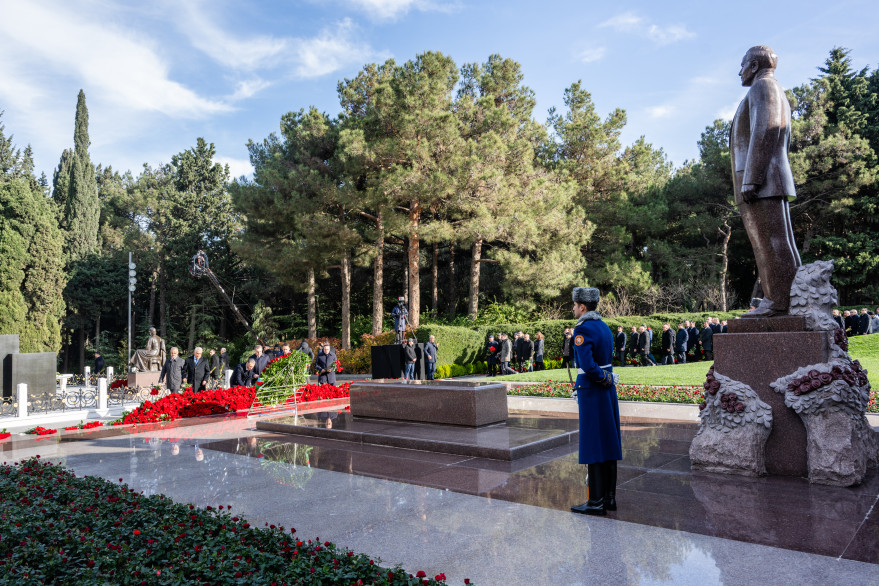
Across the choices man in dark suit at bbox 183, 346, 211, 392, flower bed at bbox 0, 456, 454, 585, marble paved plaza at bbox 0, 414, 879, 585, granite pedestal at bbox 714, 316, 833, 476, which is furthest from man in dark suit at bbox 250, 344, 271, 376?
granite pedestal at bbox 714, 316, 833, 476

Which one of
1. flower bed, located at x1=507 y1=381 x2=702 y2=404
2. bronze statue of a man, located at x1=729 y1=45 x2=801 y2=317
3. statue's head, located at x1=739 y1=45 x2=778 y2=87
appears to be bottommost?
flower bed, located at x1=507 y1=381 x2=702 y2=404

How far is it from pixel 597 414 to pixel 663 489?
126 centimetres

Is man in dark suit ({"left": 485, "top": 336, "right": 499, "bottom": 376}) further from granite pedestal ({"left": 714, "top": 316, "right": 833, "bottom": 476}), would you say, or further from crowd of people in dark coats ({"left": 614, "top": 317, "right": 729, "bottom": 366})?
granite pedestal ({"left": 714, "top": 316, "right": 833, "bottom": 476})

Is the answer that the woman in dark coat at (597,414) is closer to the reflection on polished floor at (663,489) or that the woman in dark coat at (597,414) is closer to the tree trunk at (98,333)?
the reflection on polished floor at (663,489)

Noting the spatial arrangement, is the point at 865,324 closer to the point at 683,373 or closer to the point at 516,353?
the point at 683,373

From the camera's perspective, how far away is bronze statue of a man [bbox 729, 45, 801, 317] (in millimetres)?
5871

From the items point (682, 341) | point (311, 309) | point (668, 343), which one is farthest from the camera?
point (311, 309)

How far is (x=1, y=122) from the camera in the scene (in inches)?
1622

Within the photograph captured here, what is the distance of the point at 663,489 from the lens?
5.17 m

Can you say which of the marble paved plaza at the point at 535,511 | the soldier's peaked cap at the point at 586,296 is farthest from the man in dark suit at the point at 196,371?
the soldier's peaked cap at the point at 586,296

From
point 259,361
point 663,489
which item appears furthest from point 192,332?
point 663,489

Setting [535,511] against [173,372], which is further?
[173,372]

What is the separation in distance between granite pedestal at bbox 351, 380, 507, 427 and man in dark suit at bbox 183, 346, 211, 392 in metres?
5.94

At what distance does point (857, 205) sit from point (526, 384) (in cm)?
2616
